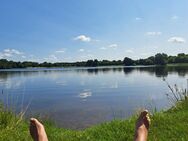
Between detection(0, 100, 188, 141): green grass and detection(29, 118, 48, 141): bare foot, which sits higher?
detection(29, 118, 48, 141): bare foot

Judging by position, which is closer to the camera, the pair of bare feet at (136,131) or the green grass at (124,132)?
the pair of bare feet at (136,131)

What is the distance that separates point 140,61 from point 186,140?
120m

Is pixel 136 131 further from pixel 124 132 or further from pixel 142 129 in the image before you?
pixel 124 132

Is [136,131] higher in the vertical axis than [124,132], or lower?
higher

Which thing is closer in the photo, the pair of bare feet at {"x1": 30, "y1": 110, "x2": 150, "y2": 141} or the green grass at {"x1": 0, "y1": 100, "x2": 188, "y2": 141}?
the pair of bare feet at {"x1": 30, "y1": 110, "x2": 150, "y2": 141}

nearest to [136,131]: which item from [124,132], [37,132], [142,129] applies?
[142,129]

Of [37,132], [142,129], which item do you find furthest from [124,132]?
[37,132]

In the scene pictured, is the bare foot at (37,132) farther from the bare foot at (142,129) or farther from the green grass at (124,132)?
the green grass at (124,132)

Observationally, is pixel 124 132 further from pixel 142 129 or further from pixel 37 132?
pixel 37 132

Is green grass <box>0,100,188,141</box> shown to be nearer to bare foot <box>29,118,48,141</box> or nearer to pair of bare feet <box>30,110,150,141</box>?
pair of bare feet <box>30,110,150,141</box>

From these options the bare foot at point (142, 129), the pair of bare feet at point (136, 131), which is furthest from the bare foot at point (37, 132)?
the bare foot at point (142, 129)

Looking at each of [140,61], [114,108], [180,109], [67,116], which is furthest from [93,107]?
[140,61]

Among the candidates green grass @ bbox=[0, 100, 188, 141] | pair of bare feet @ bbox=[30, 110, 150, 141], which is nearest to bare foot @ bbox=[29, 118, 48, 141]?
pair of bare feet @ bbox=[30, 110, 150, 141]

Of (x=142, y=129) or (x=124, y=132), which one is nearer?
(x=142, y=129)
